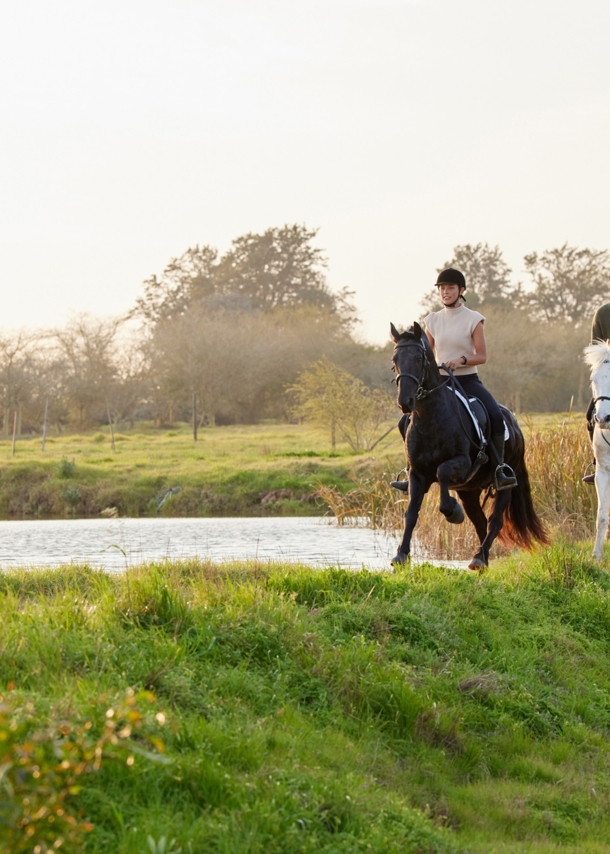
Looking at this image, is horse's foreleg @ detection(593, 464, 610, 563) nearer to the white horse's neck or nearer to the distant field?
the white horse's neck

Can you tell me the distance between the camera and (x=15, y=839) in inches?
102

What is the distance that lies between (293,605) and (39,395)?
48.4 metres

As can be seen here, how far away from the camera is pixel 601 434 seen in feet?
34.9

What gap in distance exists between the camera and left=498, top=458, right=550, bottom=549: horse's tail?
10641mm

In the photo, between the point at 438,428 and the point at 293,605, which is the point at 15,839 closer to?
the point at 293,605

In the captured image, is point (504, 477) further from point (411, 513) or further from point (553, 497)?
point (553, 497)

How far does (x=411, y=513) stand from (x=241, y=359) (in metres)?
50.0

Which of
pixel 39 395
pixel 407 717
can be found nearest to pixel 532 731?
pixel 407 717

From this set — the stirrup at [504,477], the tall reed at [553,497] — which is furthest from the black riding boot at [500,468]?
the tall reed at [553,497]

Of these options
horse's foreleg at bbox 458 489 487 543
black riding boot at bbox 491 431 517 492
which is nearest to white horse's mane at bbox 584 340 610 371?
black riding boot at bbox 491 431 517 492

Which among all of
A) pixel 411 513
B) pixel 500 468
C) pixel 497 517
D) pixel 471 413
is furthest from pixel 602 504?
pixel 411 513

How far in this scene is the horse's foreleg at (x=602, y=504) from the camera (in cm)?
1055

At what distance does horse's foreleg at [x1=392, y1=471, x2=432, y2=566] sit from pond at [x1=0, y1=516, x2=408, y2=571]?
1532 millimetres

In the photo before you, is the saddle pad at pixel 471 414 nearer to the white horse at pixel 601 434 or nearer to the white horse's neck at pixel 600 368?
the white horse at pixel 601 434
